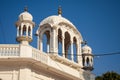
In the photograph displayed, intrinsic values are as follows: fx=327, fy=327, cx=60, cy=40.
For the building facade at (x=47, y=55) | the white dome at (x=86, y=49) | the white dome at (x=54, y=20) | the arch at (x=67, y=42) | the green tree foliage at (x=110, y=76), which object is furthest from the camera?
the green tree foliage at (x=110, y=76)

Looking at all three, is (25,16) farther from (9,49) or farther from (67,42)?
(67,42)

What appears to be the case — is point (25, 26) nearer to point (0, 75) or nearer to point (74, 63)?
point (0, 75)

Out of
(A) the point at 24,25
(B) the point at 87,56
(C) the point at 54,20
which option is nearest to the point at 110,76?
(B) the point at 87,56

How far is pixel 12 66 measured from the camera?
706 inches

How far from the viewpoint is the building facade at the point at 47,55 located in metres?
17.9

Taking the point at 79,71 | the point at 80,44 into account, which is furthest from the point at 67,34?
the point at 79,71

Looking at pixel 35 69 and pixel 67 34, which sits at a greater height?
pixel 67 34

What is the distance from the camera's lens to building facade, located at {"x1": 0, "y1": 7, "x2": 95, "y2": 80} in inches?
703

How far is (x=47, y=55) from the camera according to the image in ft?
65.0

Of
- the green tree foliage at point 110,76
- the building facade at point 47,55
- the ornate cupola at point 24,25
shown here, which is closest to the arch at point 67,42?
the building facade at point 47,55

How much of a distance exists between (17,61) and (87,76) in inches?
271

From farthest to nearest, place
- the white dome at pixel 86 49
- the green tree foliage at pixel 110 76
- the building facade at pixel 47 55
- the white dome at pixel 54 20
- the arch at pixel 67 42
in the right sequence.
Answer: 1. the green tree foliage at pixel 110 76
2. the white dome at pixel 86 49
3. the arch at pixel 67 42
4. the white dome at pixel 54 20
5. the building facade at pixel 47 55

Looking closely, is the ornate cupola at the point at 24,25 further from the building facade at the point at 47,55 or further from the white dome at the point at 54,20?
the white dome at the point at 54,20

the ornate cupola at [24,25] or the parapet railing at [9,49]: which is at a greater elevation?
the ornate cupola at [24,25]
